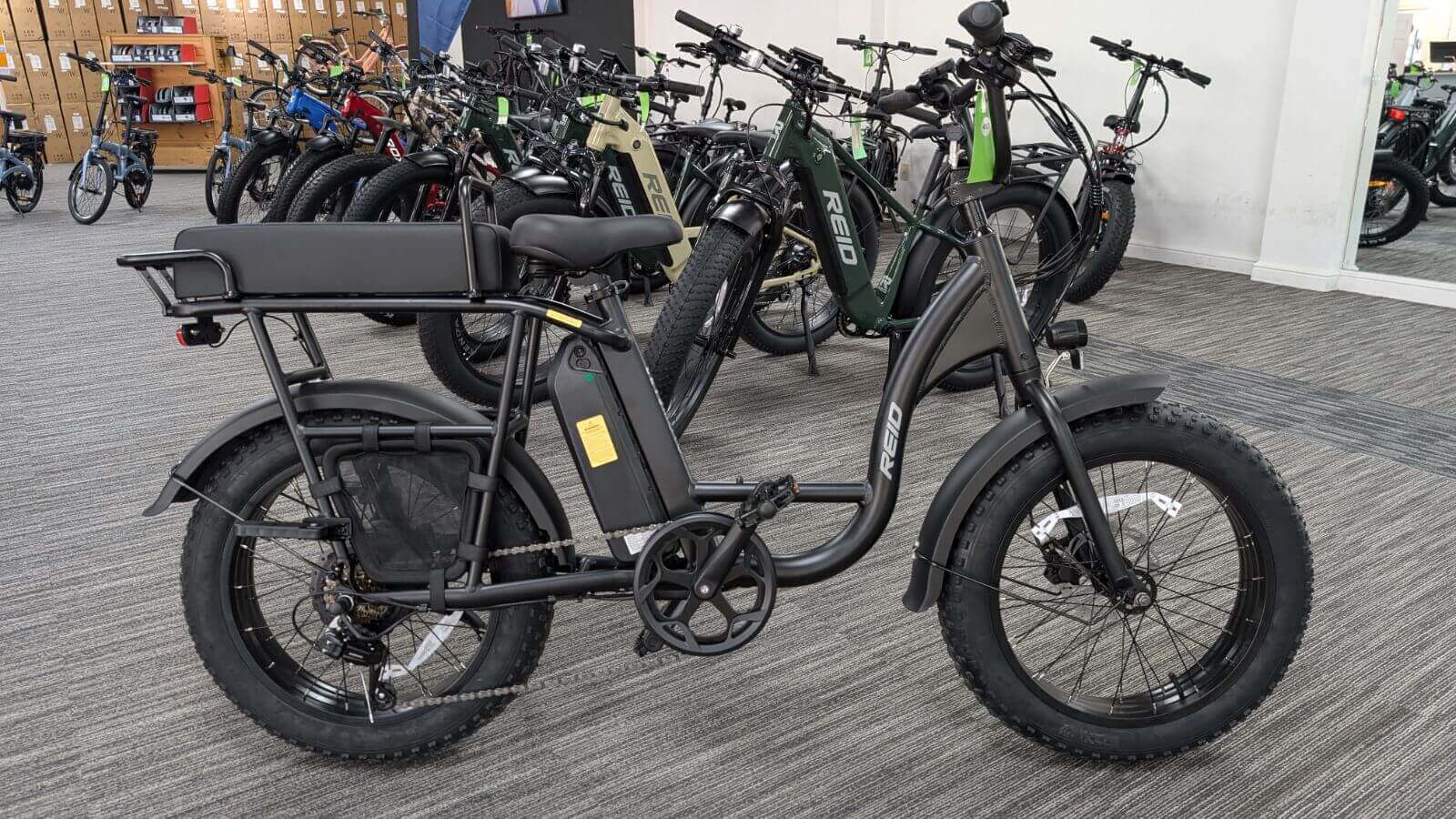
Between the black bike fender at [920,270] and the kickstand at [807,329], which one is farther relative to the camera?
the kickstand at [807,329]

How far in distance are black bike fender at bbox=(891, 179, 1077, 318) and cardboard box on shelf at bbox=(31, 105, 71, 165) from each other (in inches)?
413

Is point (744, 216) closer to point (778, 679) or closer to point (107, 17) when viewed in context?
point (778, 679)

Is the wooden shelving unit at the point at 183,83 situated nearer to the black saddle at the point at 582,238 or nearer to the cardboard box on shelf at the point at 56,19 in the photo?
the cardboard box on shelf at the point at 56,19

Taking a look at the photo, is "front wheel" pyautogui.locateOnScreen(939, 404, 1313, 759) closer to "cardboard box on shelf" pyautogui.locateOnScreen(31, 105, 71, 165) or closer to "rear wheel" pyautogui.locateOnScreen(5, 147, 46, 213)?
"rear wheel" pyautogui.locateOnScreen(5, 147, 46, 213)

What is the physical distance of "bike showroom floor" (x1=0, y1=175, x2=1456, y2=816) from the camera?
1568 mm

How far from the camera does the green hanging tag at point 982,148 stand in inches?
58.1

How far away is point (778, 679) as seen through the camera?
187cm

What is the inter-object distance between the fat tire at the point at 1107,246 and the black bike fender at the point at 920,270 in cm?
164

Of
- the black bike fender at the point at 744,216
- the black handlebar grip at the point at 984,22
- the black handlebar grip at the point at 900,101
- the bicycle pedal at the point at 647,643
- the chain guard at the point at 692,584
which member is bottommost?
the bicycle pedal at the point at 647,643

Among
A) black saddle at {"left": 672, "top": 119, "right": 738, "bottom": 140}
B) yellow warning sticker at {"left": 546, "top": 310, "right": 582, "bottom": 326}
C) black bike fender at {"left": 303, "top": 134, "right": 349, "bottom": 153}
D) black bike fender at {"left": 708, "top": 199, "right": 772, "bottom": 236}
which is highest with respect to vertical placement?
black saddle at {"left": 672, "top": 119, "right": 738, "bottom": 140}

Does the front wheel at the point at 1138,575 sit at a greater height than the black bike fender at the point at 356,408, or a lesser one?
lesser

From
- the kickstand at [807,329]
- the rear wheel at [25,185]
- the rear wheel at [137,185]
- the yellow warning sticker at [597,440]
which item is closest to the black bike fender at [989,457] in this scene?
the yellow warning sticker at [597,440]

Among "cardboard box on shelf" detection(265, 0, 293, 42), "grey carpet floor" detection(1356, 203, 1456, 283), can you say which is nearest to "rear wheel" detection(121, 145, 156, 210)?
"cardboard box on shelf" detection(265, 0, 293, 42)

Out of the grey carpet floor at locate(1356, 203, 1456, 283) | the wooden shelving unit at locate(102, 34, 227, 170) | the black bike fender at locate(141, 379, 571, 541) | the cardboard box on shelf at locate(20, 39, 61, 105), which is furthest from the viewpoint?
the wooden shelving unit at locate(102, 34, 227, 170)
